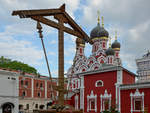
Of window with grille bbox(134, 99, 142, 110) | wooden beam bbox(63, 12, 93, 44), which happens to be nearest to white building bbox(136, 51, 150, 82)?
window with grille bbox(134, 99, 142, 110)

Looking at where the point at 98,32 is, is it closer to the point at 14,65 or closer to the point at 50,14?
the point at 14,65

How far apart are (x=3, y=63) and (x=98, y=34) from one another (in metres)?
23.8

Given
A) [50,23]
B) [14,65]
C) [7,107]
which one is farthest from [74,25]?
[14,65]

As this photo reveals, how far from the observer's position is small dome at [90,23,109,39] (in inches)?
2007

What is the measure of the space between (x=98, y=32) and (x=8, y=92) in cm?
3264

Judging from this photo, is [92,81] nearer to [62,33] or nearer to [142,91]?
[142,91]

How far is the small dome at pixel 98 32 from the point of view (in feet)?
167

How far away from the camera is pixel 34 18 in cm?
716

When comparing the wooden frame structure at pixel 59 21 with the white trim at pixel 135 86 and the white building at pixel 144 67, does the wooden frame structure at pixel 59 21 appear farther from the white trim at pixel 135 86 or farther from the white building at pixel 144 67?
the white building at pixel 144 67

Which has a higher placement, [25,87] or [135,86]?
[135,86]

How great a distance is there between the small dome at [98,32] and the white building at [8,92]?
30.4 meters

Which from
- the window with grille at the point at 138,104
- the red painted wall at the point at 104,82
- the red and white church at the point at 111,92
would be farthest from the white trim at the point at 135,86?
the window with grille at the point at 138,104

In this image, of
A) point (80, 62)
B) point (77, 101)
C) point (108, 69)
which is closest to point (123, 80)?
point (108, 69)

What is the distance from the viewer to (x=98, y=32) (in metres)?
51.8
